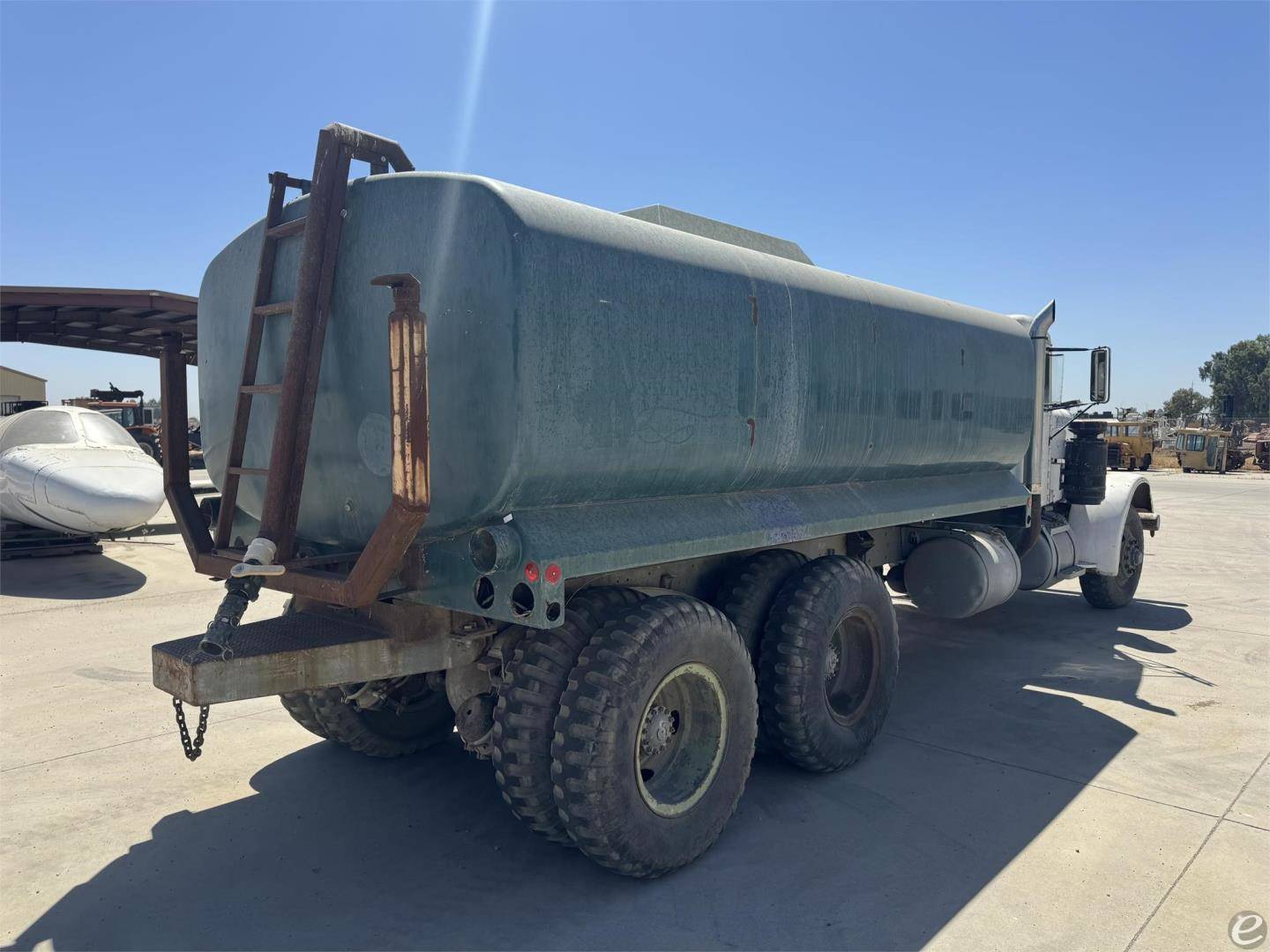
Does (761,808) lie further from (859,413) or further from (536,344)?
(536,344)

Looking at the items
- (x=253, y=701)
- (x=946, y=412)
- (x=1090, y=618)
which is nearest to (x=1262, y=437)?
(x=1090, y=618)

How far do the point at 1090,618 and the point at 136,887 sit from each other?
9100 millimetres

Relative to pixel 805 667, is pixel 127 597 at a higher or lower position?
lower

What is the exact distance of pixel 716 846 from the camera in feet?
13.4

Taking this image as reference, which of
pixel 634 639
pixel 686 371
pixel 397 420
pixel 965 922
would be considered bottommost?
pixel 965 922

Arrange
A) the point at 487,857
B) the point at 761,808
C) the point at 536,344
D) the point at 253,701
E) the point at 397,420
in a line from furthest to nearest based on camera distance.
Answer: the point at 253,701 < the point at 761,808 < the point at 487,857 < the point at 536,344 < the point at 397,420

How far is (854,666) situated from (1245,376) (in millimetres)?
84903

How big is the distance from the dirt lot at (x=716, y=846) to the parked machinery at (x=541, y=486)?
30 cm

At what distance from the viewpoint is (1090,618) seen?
934 cm

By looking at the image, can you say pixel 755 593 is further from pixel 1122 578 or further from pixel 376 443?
pixel 1122 578

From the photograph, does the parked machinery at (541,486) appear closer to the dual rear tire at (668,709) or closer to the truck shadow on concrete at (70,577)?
the dual rear tire at (668,709)

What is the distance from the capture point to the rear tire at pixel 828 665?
4617mm

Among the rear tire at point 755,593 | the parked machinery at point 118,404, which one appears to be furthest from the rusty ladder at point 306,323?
the parked machinery at point 118,404

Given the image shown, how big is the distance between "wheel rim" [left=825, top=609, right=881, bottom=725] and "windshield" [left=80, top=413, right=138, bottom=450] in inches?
485
